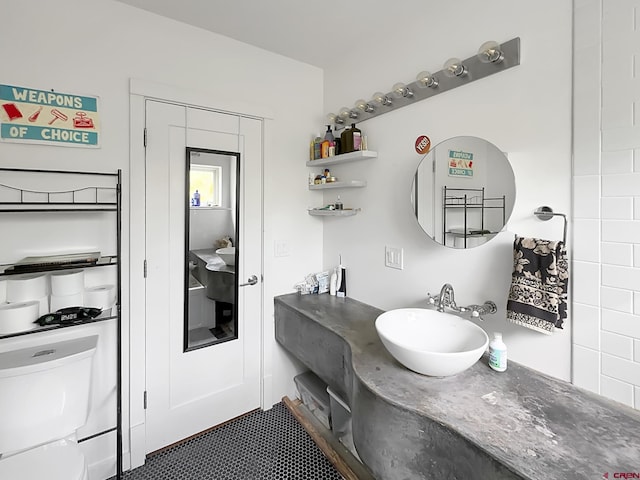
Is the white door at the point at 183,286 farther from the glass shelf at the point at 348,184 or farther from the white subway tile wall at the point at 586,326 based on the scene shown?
the white subway tile wall at the point at 586,326

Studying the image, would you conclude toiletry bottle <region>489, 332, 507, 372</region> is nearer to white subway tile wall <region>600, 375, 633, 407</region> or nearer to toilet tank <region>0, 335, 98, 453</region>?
white subway tile wall <region>600, 375, 633, 407</region>

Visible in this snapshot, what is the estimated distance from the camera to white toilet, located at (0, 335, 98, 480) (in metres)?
1.26

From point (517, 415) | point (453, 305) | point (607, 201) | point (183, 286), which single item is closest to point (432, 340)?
point (453, 305)

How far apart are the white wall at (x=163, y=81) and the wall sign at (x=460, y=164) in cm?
118

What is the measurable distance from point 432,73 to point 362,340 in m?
1.49

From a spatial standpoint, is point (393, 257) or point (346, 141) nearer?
point (393, 257)

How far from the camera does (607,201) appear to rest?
1122 millimetres

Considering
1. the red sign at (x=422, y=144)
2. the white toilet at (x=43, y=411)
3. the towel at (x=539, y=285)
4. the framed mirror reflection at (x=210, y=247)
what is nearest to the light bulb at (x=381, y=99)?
the red sign at (x=422, y=144)

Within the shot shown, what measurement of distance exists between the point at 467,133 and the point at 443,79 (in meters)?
0.33

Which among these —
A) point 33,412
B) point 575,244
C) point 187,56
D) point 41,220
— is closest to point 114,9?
point 187,56

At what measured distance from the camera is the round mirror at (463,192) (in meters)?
1.41

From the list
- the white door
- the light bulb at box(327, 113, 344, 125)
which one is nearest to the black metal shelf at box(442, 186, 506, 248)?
the light bulb at box(327, 113, 344, 125)

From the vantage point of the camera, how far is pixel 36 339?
153 centimetres

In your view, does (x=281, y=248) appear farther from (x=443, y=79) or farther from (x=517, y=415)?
(x=517, y=415)
